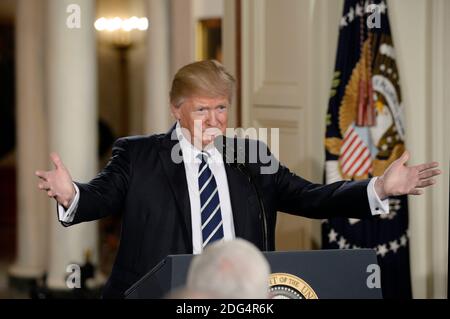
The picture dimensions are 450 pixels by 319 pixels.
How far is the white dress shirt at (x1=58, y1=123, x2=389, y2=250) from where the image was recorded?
3.16 meters

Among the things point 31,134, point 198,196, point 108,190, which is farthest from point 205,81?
point 31,134

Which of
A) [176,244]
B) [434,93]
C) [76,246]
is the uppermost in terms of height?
[434,93]

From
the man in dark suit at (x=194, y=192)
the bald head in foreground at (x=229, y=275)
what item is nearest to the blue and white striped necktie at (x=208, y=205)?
the man in dark suit at (x=194, y=192)

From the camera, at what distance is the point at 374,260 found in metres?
2.71

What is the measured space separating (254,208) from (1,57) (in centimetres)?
1052

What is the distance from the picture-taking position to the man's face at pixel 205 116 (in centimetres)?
325

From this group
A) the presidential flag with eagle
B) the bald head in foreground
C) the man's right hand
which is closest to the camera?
the bald head in foreground

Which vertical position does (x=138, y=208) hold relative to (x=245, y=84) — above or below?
below

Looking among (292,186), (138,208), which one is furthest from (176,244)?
(292,186)

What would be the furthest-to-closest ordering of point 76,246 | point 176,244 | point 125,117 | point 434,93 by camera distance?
point 125,117 < point 76,246 < point 434,93 < point 176,244

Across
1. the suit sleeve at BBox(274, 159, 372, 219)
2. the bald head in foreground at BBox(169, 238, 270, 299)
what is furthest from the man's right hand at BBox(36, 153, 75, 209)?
the bald head in foreground at BBox(169, 238, 270, 299)

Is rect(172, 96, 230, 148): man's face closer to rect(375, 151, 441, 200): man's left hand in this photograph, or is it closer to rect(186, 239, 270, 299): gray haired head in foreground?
rect(375, 151, 441, 200): man's left hand

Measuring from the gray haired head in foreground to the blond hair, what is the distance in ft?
5.55
